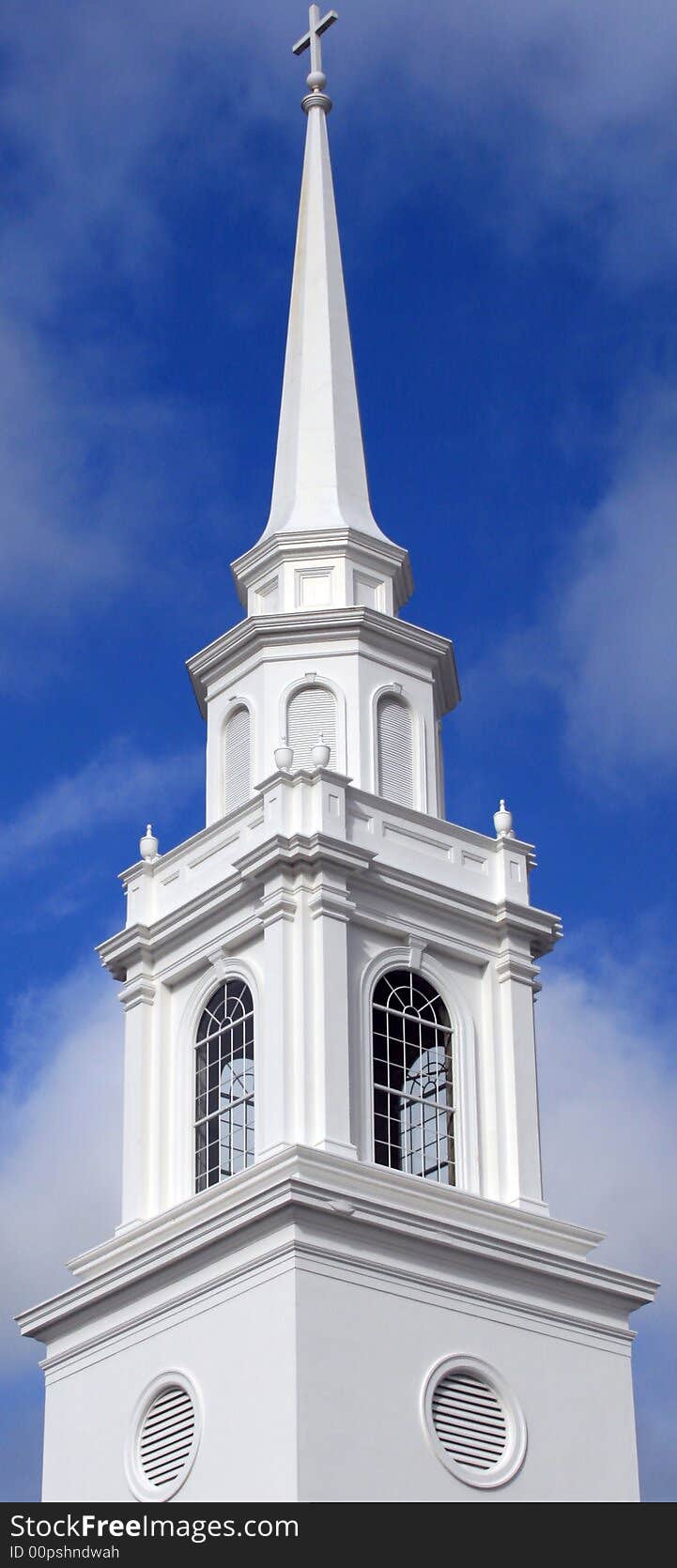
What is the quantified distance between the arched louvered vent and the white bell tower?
43 millimetres

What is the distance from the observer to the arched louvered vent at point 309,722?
41.4 m

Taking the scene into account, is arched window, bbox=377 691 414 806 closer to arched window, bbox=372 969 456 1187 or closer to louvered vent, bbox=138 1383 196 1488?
arched window, bbox=372 969 456 1187

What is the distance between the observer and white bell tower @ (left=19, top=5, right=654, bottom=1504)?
3509cm

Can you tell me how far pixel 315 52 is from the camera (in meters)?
49.6

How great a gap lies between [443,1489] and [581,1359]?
3.56m

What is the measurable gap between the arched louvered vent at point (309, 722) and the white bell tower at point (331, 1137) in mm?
43

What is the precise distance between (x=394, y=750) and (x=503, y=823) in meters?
2.00

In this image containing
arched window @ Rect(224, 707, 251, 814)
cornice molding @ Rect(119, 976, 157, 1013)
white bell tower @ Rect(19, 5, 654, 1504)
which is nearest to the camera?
white bell tower @ Rect(19, 5, 654, 1504)

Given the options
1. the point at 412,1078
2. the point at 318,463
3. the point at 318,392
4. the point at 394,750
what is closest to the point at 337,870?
the point at 412,1078

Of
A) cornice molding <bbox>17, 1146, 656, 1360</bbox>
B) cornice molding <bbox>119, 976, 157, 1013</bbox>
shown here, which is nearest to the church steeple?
cornice molding <bbox>119, 976, 157, 1013</bbox>

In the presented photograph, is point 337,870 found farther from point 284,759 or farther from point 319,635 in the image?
point 319,635

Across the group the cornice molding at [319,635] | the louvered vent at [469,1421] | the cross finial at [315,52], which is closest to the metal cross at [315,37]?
the cross finial at [315,52]
